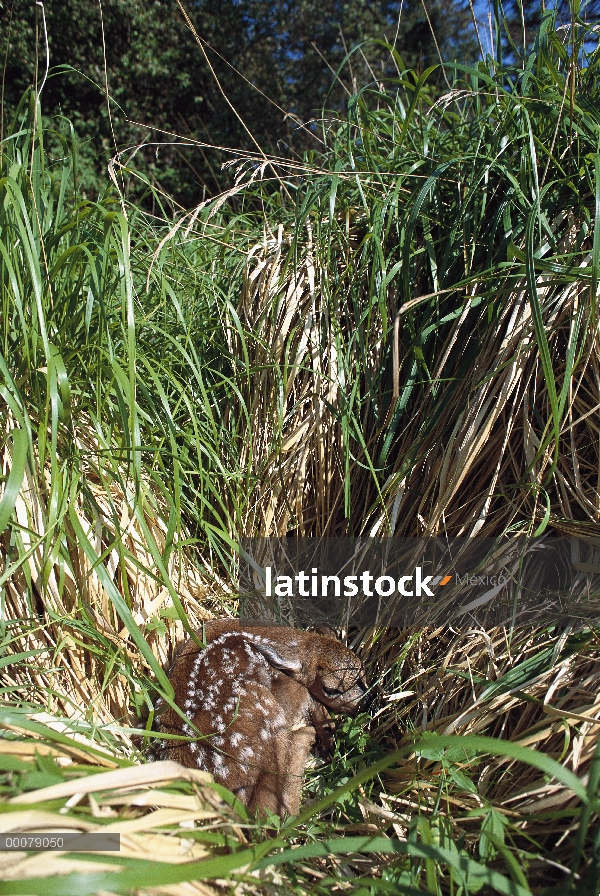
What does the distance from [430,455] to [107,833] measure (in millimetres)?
1210

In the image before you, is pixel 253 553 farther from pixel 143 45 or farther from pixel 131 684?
pixel 143 45

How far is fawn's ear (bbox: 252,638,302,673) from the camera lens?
5.84ft

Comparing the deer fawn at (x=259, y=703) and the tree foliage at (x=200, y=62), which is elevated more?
the tree foliage at (x=200, y=62)

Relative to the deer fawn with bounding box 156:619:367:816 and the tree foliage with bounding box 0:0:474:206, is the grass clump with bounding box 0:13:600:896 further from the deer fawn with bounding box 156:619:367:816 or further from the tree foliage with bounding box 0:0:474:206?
the tree foliage with bounding box 0:0:474:206

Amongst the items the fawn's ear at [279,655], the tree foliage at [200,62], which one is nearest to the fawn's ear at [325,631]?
the fawn's ear at [279,655]

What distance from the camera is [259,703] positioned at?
1682 mm

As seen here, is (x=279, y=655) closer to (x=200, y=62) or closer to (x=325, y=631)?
(x=325, y=631)

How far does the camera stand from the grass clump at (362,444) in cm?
131

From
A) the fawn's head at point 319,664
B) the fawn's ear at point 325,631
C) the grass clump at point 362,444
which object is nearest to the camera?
the grass clump at point 362,444

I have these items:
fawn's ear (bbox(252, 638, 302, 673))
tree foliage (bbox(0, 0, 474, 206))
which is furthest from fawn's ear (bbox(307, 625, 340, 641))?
tree foliage (bbox(0, 0, 474, 206))

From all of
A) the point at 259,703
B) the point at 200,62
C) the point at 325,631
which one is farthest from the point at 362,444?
the point at 200,62

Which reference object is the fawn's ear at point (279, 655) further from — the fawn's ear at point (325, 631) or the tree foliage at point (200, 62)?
the tree foliage at point (200, 62)

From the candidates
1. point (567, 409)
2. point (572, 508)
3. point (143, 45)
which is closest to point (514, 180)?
point (567, 409)

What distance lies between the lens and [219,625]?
1.80m
